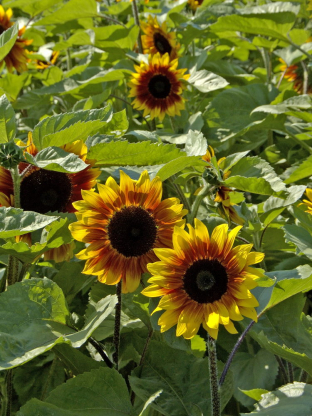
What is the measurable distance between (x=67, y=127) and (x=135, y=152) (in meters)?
0.11

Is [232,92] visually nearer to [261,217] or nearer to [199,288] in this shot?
[261,217]

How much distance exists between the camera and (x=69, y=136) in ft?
2.63

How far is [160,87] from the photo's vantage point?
1475 mm

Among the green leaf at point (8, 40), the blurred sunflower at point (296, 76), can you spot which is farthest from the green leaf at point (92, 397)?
the blurred sunflower at point (296, 76)

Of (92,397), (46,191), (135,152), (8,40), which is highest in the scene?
(8,40)

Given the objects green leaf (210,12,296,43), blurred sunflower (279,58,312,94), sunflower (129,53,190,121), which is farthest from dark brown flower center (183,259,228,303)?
blurred sunflower (279,58,312,94)

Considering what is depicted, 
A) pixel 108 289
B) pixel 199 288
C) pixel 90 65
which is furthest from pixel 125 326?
pixel 90 65

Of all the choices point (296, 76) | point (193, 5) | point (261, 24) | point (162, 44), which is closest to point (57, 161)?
point (261, 24)

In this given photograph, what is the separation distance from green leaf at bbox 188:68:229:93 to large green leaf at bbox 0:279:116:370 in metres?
0.81

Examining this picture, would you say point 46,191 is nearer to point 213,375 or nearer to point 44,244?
point 44,244

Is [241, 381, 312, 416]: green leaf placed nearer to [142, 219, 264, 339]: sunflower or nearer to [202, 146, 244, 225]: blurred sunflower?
[142, 219, 264, 339]: sunflower

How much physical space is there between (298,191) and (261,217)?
0.35 feet

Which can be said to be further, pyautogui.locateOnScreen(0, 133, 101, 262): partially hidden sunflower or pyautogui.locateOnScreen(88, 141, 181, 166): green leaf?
pyautogui.locateOnScreen(0, 133, 101, 262): partially hidden sunflower

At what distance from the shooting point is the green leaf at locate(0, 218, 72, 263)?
774 mm
